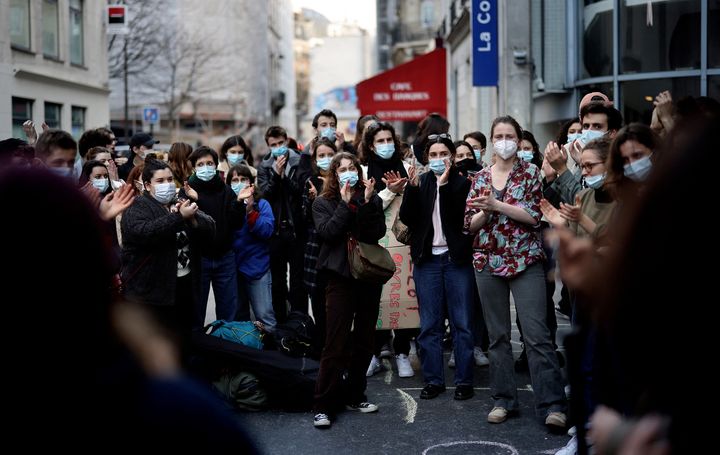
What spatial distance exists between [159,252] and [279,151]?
2804mm

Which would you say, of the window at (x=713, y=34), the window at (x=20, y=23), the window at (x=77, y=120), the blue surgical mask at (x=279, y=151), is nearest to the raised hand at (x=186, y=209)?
the blue surgical mask at (x=279, y=151)

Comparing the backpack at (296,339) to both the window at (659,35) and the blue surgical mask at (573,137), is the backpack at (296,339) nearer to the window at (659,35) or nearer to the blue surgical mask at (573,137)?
the blue surgical mask at (573,137)

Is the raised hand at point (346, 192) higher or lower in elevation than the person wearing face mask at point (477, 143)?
lower

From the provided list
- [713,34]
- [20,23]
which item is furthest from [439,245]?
[20,23]

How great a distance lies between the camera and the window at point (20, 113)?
21.9 m

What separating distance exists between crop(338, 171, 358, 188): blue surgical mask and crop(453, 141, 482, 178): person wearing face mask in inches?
64.3

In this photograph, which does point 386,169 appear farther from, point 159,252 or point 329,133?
point 159,252

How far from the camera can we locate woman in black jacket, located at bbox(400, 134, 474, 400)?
715cm

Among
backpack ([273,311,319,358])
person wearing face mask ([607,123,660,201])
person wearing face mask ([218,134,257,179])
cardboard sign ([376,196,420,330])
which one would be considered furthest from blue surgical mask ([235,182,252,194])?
person wearing face mask ([607,123,660,201])

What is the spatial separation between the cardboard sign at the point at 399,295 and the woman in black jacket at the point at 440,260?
747 millimetres

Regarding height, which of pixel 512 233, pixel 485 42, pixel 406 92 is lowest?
pixel 512 233

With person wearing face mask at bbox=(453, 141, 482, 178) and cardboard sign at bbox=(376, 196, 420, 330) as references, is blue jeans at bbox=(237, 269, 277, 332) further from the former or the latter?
person wearing face mask at bbox=(453, 141, 482, 178)

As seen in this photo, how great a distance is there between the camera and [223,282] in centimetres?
853

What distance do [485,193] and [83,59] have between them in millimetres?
23509
